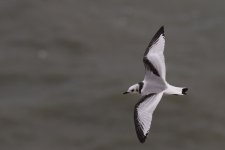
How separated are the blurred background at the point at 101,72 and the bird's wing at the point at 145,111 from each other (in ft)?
26.8

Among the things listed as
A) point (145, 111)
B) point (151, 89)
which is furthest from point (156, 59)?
point (145, 111)

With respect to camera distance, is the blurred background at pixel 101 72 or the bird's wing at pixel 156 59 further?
the blurred background at pixel 101 72

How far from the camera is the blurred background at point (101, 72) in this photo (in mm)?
18703

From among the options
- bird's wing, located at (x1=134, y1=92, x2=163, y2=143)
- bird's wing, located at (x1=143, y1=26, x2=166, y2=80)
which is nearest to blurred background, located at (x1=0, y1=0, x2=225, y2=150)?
bird's wing, located at (x1=143, y1=26, x2=166, y2=80)

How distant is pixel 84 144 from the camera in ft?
60.4

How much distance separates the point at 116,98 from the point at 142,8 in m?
4.05

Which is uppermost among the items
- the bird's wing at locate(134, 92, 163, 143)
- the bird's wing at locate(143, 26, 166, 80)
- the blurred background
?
the blurred background

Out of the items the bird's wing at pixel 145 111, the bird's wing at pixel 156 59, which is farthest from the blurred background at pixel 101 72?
the bird's wing at pixel 145 111

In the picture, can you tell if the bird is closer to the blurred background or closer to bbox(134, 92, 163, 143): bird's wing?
bbox(134, 92, 163, 143): bird's wing

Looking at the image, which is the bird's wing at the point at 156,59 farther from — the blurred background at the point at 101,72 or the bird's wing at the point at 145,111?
the blurred background at the point at 101,72

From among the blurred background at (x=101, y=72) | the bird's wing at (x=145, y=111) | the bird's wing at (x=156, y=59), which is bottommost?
the bird's wing at (x=145, y=111)

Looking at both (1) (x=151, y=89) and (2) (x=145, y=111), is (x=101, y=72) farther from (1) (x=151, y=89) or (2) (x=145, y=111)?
(2) (x=145, y=111)

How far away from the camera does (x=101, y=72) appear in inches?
787

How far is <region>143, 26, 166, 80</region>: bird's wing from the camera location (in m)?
10.9
